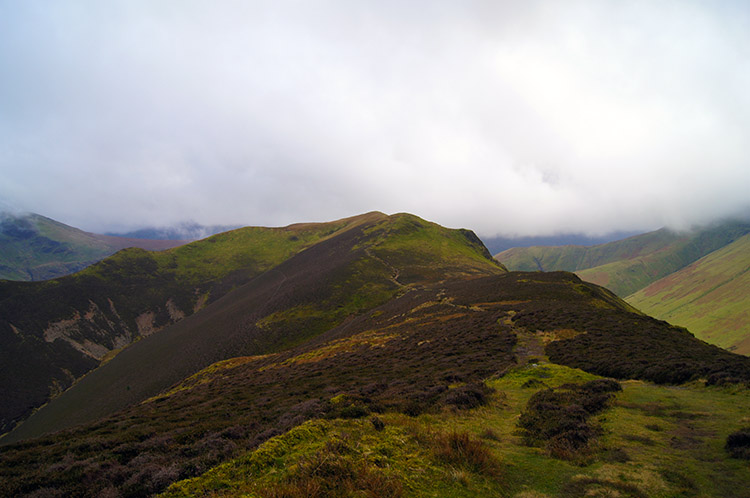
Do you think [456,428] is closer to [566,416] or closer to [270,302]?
[566,416]

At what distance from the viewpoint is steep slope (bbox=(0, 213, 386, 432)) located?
270 ft

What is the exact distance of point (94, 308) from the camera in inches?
4579

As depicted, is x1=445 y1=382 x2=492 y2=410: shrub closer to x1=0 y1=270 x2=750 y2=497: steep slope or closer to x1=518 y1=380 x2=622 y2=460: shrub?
x1=0 y1=270 x2=750 y2=497: steep slope

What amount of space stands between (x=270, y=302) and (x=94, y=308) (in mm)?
79337

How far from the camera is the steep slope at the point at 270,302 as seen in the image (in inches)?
2442

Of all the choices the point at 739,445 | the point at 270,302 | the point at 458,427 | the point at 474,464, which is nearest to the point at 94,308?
the point at 270,302

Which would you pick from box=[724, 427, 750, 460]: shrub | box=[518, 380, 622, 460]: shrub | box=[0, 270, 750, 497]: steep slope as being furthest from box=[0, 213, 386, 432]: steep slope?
box=[724, 427, 750, 460]: shrub

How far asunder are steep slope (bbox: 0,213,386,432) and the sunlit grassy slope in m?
99.4

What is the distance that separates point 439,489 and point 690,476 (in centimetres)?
560

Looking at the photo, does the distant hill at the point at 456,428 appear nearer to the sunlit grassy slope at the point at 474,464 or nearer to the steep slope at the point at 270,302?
the sunlit grassy slope at the point at 474,464

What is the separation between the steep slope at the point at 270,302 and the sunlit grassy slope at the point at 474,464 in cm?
6342

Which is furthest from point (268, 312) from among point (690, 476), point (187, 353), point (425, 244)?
point (690, 476)

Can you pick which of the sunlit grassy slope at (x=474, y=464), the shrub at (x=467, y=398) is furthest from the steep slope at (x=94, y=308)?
the shrub at (x=467, y=398)

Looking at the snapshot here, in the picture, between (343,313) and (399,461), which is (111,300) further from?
(399,461)
